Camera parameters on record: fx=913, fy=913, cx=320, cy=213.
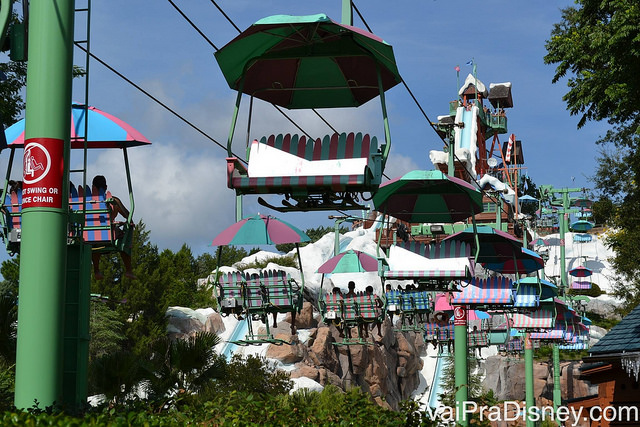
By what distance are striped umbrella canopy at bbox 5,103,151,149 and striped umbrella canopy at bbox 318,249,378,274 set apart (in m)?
8.67

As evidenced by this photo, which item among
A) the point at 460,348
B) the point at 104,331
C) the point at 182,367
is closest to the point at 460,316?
the point at 460,348

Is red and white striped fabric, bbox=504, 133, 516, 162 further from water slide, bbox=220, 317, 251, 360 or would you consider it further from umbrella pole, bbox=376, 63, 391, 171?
umbrella pole, bbox=376, 63, 391, 171

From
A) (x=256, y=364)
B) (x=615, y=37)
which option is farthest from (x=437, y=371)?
(x=615, y=37)

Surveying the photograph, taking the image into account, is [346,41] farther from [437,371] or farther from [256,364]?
[437,371]

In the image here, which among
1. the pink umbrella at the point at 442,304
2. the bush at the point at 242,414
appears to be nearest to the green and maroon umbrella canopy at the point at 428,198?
the bush at the point at 242,414

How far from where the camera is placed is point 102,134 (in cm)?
1268

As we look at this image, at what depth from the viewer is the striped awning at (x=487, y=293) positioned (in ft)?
60.3

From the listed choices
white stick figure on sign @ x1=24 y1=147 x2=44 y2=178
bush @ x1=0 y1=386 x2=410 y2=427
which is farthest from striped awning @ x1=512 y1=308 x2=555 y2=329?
white stick figure on sign @ x1=24 y1=147 x2=44 y2=178

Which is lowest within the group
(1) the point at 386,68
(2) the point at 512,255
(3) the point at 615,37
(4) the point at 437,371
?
(4) the point at 437,371

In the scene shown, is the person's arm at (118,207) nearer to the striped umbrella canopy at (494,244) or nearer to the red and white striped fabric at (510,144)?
the striped umbrella canopy at (494,244)

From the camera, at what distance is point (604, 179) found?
44.2 meters

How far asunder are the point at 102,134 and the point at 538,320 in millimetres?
15874

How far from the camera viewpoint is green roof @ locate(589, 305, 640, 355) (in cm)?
2006

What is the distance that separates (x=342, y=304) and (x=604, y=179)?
88.1 feet
